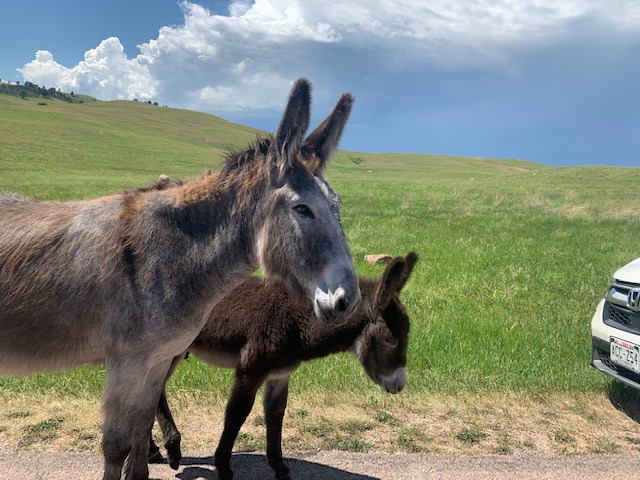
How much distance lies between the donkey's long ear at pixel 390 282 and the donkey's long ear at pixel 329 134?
1516mm

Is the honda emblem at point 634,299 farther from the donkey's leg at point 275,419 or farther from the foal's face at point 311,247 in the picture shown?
A: the foal's face at point 311,247


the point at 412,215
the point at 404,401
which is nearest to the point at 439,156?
the point at 412,215

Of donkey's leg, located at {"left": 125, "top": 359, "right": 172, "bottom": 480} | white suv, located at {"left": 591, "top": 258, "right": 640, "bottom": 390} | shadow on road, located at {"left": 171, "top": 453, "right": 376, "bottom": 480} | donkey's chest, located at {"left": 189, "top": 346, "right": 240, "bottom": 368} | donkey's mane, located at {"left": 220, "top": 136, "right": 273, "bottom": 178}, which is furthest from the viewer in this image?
white suv, located at {"left": 591, "top": 258, "right": 640, "bottom": 390}

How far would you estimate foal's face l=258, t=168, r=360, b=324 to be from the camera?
115 inches

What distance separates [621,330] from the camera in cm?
625

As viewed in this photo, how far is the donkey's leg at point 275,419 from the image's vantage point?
4.74m

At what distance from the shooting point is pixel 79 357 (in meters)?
3.54

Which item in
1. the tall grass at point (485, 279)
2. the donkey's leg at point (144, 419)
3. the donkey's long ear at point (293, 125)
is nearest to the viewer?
the donkey's long ear at point (293, 125)

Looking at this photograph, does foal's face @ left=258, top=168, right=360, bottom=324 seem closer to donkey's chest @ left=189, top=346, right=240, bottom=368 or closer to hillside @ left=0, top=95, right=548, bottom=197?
hillside @ left=0, top=95, right=548, bottom=197

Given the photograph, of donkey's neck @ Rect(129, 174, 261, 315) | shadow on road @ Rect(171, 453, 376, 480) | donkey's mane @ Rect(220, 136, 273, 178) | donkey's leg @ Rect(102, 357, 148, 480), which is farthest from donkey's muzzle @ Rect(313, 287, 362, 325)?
shadow on road @ Rect(171, 453, 376, 480)

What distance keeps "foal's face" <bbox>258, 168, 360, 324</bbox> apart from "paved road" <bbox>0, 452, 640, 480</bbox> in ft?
8.06

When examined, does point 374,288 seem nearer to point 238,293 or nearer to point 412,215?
point 238,293

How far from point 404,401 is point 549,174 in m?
58.5

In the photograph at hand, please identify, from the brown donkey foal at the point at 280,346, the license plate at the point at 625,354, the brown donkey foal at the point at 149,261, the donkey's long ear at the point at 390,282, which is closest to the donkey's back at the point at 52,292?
the brown donkey foal at the point at 149,261
